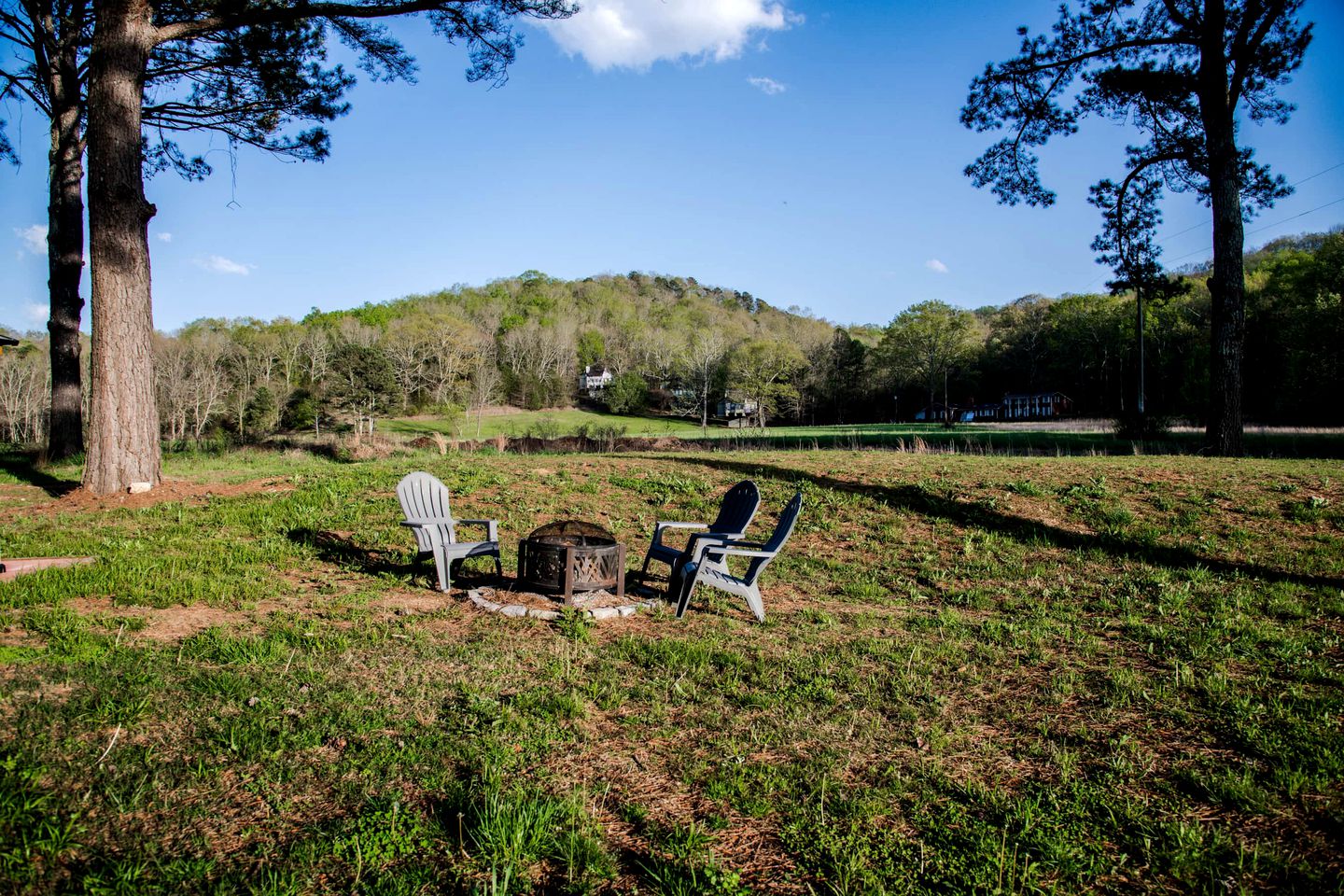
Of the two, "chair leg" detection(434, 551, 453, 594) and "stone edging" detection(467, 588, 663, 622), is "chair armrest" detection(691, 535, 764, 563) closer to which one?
"stone edging" detection(467, 588, 663, 622)

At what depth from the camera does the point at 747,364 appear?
6912 cm

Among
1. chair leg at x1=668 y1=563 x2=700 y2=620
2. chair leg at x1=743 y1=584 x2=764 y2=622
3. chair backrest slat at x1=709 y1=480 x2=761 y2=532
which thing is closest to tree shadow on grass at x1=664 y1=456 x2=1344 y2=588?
chair backrest slat at x1=709 y1=480 x2=761 y2=532

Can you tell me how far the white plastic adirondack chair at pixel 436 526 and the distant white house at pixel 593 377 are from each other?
8750 centimetres

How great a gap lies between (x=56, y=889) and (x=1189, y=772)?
13.6ft

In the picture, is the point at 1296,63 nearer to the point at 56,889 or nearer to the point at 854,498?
the point at 854,498

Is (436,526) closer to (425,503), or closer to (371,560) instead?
(425,503)

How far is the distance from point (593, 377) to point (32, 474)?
89361mm

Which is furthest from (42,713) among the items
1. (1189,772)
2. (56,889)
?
(1189,772)

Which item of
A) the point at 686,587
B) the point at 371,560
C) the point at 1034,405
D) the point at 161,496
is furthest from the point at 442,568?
the point at 1034,405

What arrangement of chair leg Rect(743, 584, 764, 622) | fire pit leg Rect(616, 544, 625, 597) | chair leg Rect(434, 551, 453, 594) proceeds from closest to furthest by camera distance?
chair leg Rect(743, 584, 764, 622), fire pit leg Rect(616, 544, 625, 597), chair leg Rect(434, 551, 453, 594)

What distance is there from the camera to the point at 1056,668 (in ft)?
14.2

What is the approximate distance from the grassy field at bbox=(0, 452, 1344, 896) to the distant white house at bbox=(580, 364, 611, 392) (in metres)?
88.7

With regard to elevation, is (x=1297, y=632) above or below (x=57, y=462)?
below

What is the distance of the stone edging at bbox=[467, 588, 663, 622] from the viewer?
5.18 m
